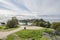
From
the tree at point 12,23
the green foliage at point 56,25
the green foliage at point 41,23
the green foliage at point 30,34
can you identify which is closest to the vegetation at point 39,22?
the green foliage at point 41,23

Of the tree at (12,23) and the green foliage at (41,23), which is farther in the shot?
the green foliage at (41,23)

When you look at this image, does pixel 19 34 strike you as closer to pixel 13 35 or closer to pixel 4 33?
pixel 13 35

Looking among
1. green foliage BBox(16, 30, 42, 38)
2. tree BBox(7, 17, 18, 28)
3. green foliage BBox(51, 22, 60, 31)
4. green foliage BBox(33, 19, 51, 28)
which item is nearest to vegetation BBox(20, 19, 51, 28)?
green foliage BBox(33, 19, 51, 28)

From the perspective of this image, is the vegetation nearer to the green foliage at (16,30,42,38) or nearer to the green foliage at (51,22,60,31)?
the green foliage at (51,22,60,31)

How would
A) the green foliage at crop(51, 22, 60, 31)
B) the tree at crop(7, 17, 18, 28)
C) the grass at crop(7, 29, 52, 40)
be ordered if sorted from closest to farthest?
the grass at crop(7, 29, 52, 40)
the green foliage at crop(51, 22, 60, 31)
the tree at crop(7, 17, 18, 28)

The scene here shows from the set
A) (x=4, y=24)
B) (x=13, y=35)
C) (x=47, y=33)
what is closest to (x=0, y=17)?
(x=4, y=24)

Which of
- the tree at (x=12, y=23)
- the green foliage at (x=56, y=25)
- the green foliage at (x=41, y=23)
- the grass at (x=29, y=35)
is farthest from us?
the green foliage at (x=41, y=23)

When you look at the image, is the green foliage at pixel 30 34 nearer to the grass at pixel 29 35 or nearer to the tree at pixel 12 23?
the grass at pixel 29 35

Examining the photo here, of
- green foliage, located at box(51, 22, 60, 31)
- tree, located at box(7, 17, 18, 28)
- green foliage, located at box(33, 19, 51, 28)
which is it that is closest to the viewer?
green foliage, located at box(51, 22, 60, 31)

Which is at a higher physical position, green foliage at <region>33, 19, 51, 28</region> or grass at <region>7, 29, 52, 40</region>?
green foliage at <region>33, 19, 51, 28</region>

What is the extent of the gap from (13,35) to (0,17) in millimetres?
1036

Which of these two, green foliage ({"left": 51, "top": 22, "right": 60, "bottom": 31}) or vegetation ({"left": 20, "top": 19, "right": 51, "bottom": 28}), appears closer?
green foliage ({"left": 51, "top": 22, "right": 60, "bottom": 31})

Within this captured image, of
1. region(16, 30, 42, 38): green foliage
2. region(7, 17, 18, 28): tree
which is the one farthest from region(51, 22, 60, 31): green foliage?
region(7, 17, 18, 28): tree

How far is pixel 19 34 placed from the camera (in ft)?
13.7
